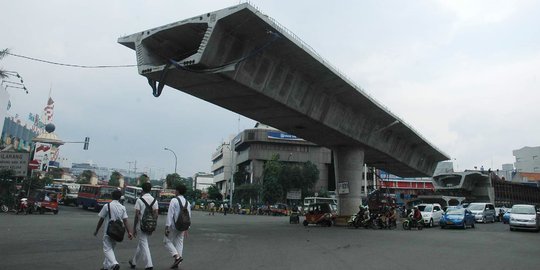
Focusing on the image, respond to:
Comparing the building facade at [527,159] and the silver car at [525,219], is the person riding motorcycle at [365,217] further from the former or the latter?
the building facade at [527,159]

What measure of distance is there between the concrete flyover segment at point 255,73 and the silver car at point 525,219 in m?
9.01

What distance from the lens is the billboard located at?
3106cm

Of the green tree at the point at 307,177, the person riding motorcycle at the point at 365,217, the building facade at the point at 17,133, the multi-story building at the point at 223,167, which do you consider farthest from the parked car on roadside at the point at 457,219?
the building facade at the point at 17,133

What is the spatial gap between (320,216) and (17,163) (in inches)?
921

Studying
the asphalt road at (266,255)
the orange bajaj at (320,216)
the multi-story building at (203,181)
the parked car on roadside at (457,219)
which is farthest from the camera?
the multi-story building at (203,181)

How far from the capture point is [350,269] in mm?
8844

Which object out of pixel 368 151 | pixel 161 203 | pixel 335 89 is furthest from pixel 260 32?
pixel 161 203

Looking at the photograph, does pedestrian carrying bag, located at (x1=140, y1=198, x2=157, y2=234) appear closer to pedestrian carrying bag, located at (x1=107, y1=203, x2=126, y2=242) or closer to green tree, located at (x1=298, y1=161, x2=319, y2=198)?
pedestrian carrying bag, located at (x1=107, y1=203, x2=126, y2=242)

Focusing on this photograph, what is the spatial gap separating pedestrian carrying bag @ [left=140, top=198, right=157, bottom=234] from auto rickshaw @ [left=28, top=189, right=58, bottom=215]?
26026 millimetres

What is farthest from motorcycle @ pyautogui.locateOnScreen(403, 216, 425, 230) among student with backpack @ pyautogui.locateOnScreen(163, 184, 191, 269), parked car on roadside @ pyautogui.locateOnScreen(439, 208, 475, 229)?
student with backpack @ pyautogui.locateOnScreen(163, 184, 191, 269)

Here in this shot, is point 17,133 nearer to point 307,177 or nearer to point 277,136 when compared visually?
point 277,136

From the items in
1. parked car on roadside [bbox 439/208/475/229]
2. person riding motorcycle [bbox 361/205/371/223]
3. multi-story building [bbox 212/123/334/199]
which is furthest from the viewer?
multi-story building [bbox 212/123/334/199]

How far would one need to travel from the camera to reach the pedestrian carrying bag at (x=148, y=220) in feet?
25.6

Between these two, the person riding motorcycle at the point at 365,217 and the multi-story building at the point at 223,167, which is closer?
the person riding motorcycle at the point at 365,217
